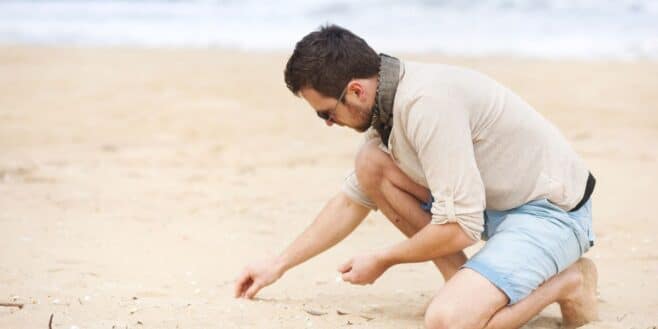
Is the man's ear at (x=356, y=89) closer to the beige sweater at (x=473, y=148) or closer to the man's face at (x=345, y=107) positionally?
the man's face at (x=345, y=107)

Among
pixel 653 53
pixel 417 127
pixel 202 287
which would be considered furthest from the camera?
pixel 653 53

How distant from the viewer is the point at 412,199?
3.48 m

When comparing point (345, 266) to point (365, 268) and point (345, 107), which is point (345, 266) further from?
point (345, 107)

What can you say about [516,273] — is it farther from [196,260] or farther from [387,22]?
[387,22]

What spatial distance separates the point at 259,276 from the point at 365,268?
0.58 m

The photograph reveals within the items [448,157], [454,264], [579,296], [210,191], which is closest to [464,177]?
[448,157]

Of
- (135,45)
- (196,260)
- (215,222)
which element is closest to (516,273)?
(196,260)

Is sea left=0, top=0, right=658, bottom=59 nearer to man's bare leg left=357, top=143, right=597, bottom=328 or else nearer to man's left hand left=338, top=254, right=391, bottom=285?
man's bare leg left=357, top=143, right=597, bottom=328

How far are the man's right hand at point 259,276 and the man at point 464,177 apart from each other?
45 centimetres

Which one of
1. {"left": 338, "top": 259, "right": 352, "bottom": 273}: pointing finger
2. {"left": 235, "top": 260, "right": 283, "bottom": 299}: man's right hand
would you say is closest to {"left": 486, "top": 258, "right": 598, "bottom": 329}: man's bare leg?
{"left": 338, "top": 259, "right": 352, "bottom": 273}: pointing finger

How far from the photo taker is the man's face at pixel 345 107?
123 inches

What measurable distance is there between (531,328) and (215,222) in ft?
7.69

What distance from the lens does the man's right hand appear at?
366cm

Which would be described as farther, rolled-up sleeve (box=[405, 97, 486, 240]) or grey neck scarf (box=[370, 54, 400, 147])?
grey neck scarf (box=[370, 54, 400, 147])
